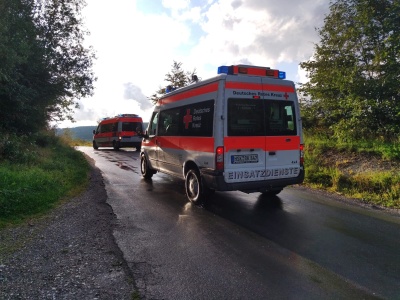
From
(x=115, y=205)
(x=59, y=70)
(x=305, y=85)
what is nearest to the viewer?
(x=115, y=205)

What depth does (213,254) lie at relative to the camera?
4.10 meters

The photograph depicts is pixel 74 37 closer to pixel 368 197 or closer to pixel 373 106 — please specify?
pixel 373 106

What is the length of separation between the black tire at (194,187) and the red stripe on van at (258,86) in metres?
2.05

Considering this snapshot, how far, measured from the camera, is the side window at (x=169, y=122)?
779cm

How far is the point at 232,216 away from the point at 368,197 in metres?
3.50

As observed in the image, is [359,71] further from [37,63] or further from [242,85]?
[37,63]

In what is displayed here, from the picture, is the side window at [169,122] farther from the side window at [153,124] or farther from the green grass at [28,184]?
the green grass at [28,184]

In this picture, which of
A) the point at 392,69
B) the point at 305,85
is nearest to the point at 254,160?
the point at 392,69

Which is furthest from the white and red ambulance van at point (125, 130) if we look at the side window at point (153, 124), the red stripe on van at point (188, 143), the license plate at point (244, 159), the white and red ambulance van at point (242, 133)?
the license plate at point (244, 159)

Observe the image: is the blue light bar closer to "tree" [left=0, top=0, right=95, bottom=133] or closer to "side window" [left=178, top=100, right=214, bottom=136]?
"side window" [left=178, top=100, right=214, bottom=136]

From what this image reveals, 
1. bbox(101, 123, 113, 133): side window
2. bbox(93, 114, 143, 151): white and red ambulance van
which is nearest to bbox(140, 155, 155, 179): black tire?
bbox(93, 114, 143, 151): white and red ambulance van

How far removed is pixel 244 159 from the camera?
619cm

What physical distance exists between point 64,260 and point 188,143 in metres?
3.85

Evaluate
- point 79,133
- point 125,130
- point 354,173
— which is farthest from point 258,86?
point 79,133
